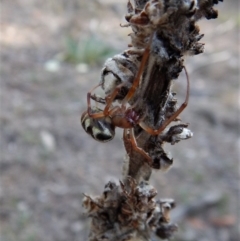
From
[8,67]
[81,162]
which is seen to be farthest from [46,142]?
[8,67]

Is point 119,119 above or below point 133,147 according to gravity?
above

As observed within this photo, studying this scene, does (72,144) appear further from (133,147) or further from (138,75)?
(138,75)

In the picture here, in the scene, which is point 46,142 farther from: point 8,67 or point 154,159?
point 154,159

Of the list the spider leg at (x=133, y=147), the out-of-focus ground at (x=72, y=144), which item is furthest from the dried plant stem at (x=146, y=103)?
the out-of-focus ground at (x=72, y=144)

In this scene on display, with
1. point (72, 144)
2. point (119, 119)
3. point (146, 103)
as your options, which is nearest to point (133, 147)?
point (146, 103)

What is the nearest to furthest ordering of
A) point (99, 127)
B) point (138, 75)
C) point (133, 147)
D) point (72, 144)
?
point (138, 75) < point (133, 147) < point (99, 127) < point (72, 144)

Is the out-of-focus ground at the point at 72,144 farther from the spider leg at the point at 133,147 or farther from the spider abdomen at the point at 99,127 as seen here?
the spider leg at the point at 133,147

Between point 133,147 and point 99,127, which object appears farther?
point 99,127
